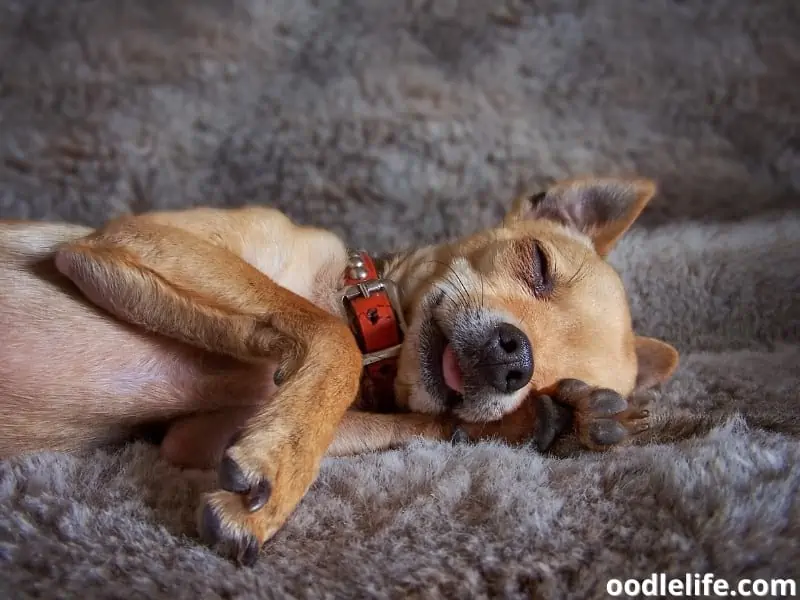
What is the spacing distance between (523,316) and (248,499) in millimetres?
899

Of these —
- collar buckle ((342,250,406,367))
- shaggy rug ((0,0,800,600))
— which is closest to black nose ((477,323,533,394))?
collar buckle ((342,250,406,367))

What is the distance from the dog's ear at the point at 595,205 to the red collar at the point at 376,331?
669 mm

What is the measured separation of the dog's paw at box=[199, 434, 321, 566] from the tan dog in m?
0.01

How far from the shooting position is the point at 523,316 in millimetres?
1877

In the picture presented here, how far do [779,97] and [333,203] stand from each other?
80.8 inches

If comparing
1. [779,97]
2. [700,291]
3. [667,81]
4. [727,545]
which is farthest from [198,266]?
[779,97]

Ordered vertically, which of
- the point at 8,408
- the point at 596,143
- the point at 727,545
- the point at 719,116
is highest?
the point at 719,116

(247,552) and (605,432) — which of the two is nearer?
(247,552)

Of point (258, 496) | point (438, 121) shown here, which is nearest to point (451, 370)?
point (258, 496)

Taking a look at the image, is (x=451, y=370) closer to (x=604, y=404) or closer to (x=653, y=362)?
(x=604, y=404)

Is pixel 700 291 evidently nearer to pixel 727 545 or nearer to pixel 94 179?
pixel 727 545

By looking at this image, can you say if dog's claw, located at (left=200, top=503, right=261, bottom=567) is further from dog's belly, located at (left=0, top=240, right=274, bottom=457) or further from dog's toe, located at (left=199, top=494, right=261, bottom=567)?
dog's belly, located at (left=0, top=240, right=274, bottom=457)

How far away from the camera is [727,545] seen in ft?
4.00

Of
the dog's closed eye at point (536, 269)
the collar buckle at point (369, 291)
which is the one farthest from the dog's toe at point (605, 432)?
the collar buckle at point (369, 291)
